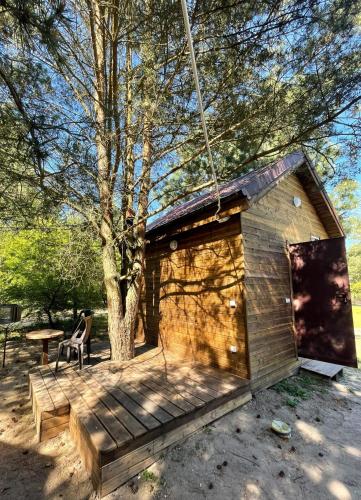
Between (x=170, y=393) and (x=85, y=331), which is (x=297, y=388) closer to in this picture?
(x=170, y=393)

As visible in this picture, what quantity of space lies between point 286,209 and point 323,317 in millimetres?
2528

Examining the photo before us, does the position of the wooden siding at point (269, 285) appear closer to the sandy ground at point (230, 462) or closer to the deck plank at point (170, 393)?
the sandy ground at point (230, 462)

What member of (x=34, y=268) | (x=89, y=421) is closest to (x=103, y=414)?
(x=89, y=421)

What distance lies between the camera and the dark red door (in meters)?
4.55

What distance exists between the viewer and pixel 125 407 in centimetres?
295

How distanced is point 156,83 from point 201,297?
3784mm

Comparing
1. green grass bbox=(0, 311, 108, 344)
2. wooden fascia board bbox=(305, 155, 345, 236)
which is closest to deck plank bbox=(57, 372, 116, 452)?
green grass bbox=(0, 311, 108, 344)

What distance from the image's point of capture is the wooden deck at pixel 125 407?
231 cm

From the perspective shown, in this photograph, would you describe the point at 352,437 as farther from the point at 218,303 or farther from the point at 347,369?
the point at 347,369

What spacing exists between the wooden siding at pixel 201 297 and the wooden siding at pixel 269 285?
223 millimetres

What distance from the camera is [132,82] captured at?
12.6ft

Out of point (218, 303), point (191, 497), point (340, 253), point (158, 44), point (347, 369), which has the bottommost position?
point (347, 369)

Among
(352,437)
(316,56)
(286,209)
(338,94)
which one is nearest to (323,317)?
(352,437)

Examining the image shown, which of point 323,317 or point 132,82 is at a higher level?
point 132,82
